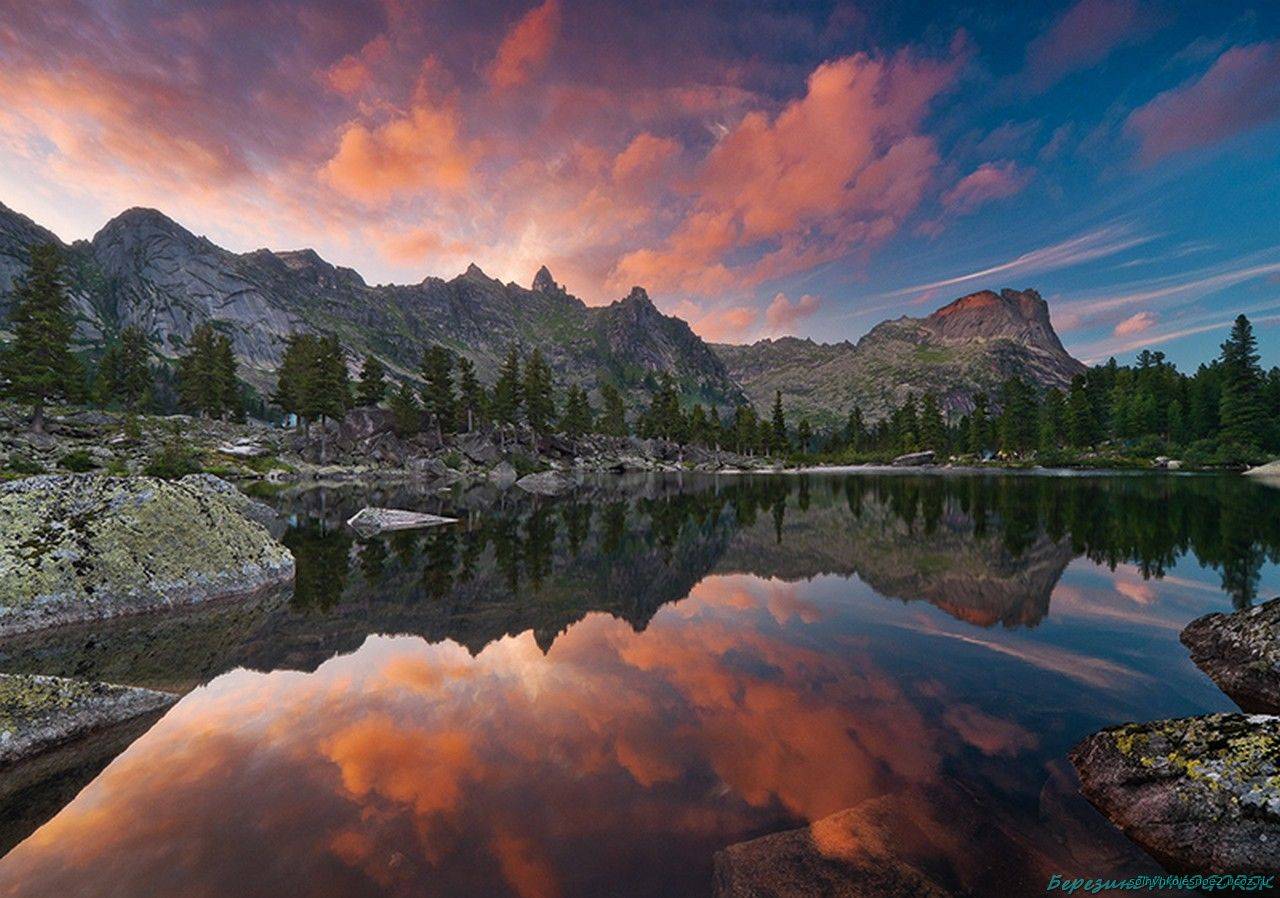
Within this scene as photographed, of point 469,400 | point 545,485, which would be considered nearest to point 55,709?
point 545,485

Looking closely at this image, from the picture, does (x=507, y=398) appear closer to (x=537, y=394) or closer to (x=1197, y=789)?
(x=537, y=394)

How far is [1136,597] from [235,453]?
89.0m

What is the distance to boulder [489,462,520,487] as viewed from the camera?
8657 cm

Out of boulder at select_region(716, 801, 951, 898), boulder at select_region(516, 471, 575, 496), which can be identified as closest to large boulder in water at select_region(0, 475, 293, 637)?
boulder at select_region(716, 801, 951, 898)

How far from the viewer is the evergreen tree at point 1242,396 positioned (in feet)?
304

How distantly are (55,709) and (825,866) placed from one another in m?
11.4

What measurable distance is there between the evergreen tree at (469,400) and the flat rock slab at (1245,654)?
374ft

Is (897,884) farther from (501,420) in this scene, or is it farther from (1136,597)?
(501,420)

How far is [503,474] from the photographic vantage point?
93.2m

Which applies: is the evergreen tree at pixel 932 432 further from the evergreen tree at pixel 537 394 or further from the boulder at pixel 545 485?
the boulder at pixel 545 485

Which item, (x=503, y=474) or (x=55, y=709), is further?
(x=503, y=474)

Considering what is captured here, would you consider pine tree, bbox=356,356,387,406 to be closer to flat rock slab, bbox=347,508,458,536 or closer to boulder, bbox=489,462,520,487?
boulder, bbox=489,462,520,487

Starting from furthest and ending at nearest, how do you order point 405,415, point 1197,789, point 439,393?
1. point 439,393
2. point 405,415
3. point 1197,789

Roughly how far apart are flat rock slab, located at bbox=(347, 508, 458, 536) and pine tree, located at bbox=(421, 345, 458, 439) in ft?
252
